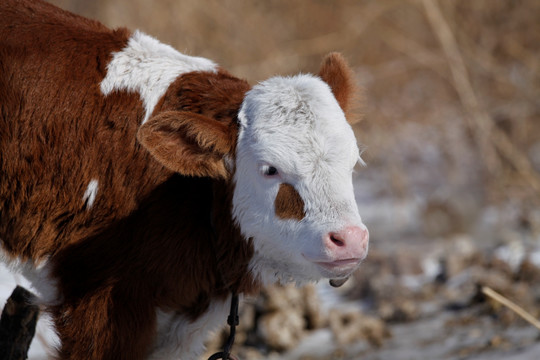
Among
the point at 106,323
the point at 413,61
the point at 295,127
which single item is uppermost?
the point at 413,61

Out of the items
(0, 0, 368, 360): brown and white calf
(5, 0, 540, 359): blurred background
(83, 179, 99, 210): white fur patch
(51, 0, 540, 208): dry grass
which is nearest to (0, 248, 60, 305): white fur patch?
(0, 0, 368, 360): brown and white calf

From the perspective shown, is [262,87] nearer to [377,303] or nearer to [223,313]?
[223,313]

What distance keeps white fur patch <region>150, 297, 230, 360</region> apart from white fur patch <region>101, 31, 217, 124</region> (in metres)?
0.91

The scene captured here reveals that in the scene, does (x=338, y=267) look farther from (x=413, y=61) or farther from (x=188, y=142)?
(x=413, y=61)

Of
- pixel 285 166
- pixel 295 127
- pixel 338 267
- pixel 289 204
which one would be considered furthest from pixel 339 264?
pixel 295 127

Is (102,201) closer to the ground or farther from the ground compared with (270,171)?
closer to the ground

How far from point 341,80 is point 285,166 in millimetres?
A: 687

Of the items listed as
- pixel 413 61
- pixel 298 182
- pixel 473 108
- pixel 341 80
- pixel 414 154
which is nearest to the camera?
pixel 298 182

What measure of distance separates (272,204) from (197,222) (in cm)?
37

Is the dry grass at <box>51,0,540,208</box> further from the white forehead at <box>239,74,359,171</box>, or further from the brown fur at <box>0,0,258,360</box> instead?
the brown fur at <box>0,0,258,360</box>

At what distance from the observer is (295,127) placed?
9.63 ft

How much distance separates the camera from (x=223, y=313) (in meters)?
3.31

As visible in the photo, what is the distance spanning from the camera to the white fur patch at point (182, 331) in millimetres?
3244

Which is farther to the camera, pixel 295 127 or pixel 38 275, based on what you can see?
pixel 38 275
